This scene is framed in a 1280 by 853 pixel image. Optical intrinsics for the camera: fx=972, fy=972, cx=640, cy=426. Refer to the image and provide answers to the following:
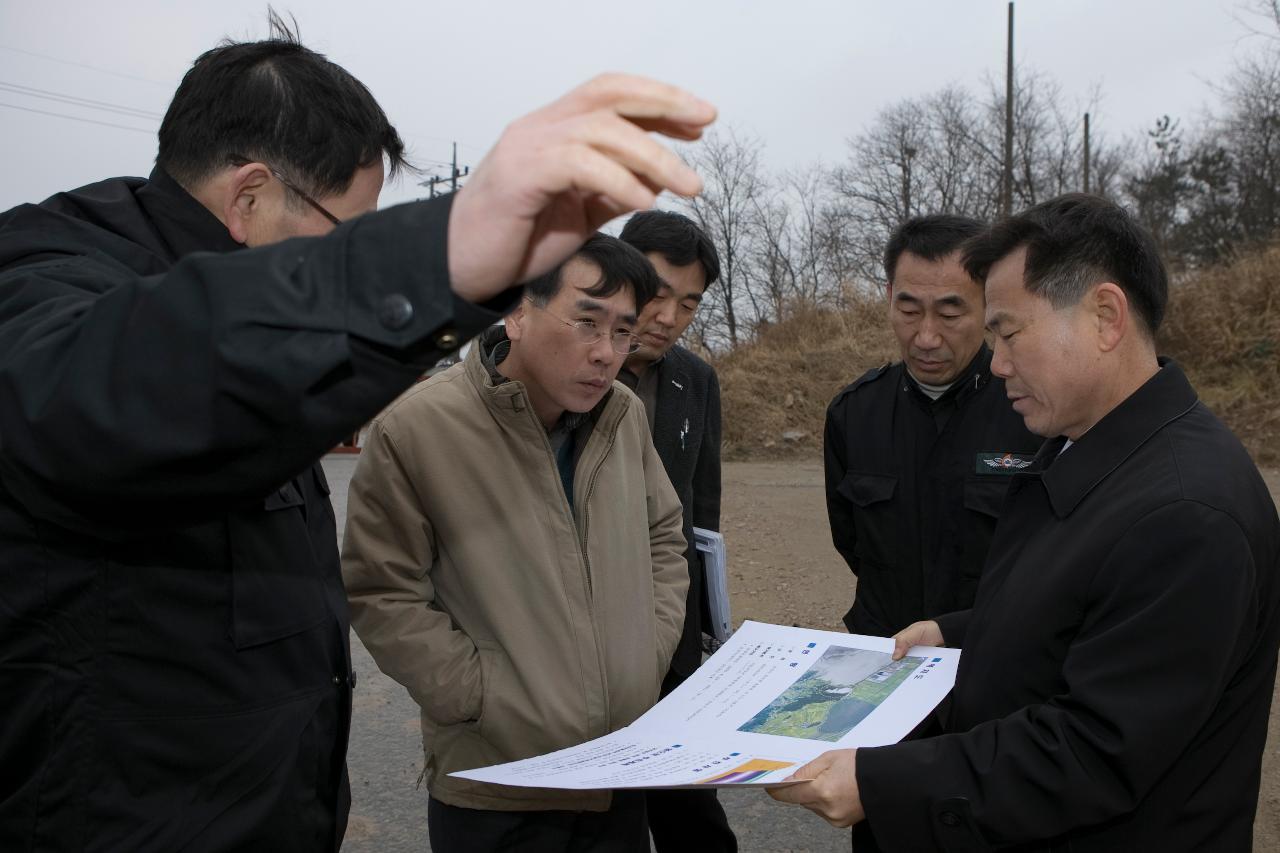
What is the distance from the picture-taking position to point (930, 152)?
27.7 m

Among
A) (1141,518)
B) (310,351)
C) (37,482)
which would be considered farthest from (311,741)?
(1141,518)

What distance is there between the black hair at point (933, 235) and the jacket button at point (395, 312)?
8.42 feet

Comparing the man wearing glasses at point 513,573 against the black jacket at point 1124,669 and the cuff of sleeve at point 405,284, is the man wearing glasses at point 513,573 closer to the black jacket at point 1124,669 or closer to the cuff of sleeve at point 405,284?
the black jacket at point 1124,669

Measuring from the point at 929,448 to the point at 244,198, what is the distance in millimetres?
2257

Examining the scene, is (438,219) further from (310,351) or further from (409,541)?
(409,541)

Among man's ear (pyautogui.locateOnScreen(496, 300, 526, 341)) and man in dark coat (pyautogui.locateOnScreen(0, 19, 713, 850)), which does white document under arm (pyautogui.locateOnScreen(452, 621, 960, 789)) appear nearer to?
man in dark coat (pyautogui.locateOnScreen(0, 19, 713, 850))

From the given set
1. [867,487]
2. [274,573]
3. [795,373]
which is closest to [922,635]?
[867,487]

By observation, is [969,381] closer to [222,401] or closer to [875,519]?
[875,519]

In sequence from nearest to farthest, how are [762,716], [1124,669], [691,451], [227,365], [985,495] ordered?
[227,365] → [1124,669] → [762,716] → [985,495] → [691,451]

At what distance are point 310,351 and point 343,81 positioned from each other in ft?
2.98

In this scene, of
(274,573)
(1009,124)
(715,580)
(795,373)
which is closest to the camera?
(274,573)

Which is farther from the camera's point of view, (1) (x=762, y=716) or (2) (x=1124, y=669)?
(1) (x=762, y=716)

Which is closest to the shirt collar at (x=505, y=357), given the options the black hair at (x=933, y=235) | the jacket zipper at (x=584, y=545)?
the jacket zipper at (x=584, y=545)

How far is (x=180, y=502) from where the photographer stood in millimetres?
946
